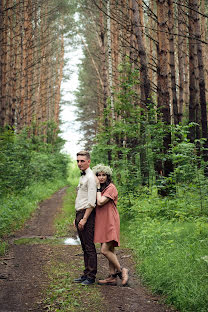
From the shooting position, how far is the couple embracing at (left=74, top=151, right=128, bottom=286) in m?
4.68

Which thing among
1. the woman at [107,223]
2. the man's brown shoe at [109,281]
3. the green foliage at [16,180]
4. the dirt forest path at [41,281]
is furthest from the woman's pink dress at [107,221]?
the green foliage at [16,180]

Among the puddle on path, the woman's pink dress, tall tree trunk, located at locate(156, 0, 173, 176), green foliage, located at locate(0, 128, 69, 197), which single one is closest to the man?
the woman's pink dress

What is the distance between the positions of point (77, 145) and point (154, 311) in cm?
3468

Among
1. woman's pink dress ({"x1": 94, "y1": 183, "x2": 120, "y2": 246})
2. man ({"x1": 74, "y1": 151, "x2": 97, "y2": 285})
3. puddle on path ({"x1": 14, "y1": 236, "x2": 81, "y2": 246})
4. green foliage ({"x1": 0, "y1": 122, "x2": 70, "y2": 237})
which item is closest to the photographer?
woman's pink dress ({"x1": 94, "y1": 183, "x2": 120, "y2": 246})

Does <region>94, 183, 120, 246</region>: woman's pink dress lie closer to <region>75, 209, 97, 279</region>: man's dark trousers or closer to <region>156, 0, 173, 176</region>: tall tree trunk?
<region>75, 209, 97, 279</region>: man's dark trousers

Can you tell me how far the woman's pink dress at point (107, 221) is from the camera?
4.65 m

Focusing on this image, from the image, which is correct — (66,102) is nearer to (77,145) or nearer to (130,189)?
Answer: (77,145)

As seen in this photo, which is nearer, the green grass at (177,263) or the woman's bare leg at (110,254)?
the green grass at (177,263)

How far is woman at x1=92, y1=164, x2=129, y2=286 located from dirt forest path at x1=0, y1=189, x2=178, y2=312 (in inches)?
8.7

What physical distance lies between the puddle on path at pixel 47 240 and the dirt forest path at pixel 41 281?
0.05m

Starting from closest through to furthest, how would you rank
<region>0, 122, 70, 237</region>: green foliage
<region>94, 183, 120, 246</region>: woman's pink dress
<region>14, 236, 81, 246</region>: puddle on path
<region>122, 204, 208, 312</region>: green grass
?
<region>122, 204, 208, 312</region>: green grass, <region>94, 183, 120, 246</region>: woman's pink dress, <region>14, 236, 81, 246</region>: puddle on path, <region>0, 122, 70, 237</region>: green foliage

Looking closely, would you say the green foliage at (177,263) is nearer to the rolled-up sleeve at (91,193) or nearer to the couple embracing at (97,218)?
the couple embracing at (97,218)

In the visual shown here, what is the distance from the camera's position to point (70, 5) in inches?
858

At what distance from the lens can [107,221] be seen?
470 cm
